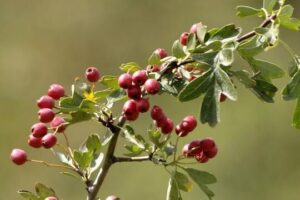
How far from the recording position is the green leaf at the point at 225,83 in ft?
2.92

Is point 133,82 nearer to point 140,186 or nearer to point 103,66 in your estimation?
point 140,186

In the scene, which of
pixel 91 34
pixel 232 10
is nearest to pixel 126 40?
pixel 91 34

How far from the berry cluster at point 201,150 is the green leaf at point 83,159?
111 mm

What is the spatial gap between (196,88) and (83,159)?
161mm

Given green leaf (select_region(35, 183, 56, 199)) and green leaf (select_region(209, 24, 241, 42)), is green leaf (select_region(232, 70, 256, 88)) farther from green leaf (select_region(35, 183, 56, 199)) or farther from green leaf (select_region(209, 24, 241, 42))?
green leaf (select_region(35, 183, 56, 199))

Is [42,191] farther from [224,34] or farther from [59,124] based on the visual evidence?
[224,34]

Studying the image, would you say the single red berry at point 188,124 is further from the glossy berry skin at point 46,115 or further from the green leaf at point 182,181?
the glossy berry skin at point 46,115

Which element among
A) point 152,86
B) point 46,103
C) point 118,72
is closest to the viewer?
point 152,86

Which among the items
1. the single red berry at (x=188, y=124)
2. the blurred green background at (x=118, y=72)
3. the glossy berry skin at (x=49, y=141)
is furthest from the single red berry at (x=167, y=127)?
the blurred green background at (x=118, y=72)

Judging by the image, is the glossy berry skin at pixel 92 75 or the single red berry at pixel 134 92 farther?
the glossy berry skin at pixel 92 75

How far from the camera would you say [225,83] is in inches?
35.1

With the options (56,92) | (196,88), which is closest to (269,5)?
(196,88)

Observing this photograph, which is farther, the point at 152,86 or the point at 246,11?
the point at 246,11

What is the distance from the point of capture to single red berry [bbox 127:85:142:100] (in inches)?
34.2
